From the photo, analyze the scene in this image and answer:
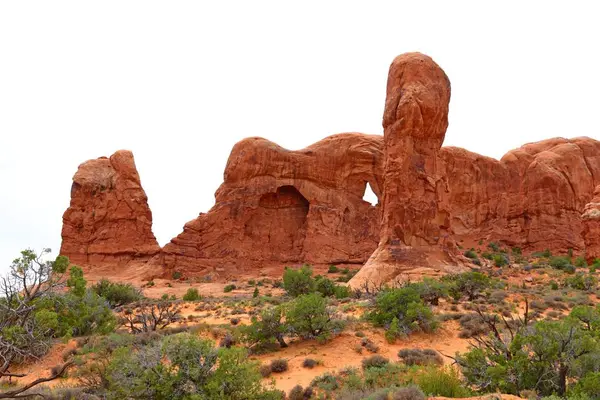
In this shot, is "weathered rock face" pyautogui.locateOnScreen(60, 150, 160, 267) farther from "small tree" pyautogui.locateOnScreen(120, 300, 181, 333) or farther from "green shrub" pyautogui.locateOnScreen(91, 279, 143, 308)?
"small tree" pyautogui.locateOnScreen(120, 300, 181, 333)

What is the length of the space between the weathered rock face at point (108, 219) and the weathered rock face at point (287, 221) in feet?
13.7

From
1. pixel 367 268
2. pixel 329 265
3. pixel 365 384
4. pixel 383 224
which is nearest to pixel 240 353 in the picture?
pixel 365 384

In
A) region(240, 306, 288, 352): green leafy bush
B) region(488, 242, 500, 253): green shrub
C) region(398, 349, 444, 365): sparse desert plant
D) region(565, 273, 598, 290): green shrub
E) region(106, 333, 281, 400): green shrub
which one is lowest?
region(398, 349, 444, 365): sparse desert plant

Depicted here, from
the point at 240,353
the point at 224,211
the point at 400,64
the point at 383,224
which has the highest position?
the point at 400,64

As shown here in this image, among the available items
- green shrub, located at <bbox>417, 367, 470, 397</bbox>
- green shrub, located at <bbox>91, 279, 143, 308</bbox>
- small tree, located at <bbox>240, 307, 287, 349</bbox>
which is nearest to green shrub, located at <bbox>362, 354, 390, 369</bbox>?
green shrub, located at <bbox>417, 367, 470, 397</bbox>

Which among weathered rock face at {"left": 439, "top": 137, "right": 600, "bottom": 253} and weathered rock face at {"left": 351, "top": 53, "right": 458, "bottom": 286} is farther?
weathered rock face at {"left": 439, "top": 137, "right": 600, "bottom": 253}

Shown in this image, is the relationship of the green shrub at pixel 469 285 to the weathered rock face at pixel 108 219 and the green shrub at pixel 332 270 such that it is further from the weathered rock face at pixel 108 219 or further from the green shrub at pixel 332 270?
the weathered rock face at pixel 108 219

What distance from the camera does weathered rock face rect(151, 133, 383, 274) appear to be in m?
41.0

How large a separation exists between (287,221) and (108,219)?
614 inches

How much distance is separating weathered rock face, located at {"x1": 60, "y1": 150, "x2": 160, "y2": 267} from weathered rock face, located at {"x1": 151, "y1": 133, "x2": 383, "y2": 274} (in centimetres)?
417

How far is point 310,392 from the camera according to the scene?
9125 mm

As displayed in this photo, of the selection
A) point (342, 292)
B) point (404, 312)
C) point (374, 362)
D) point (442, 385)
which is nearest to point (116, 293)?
point (342, 292)

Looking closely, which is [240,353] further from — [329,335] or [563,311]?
[563,311]

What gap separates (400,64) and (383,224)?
30.5ft
